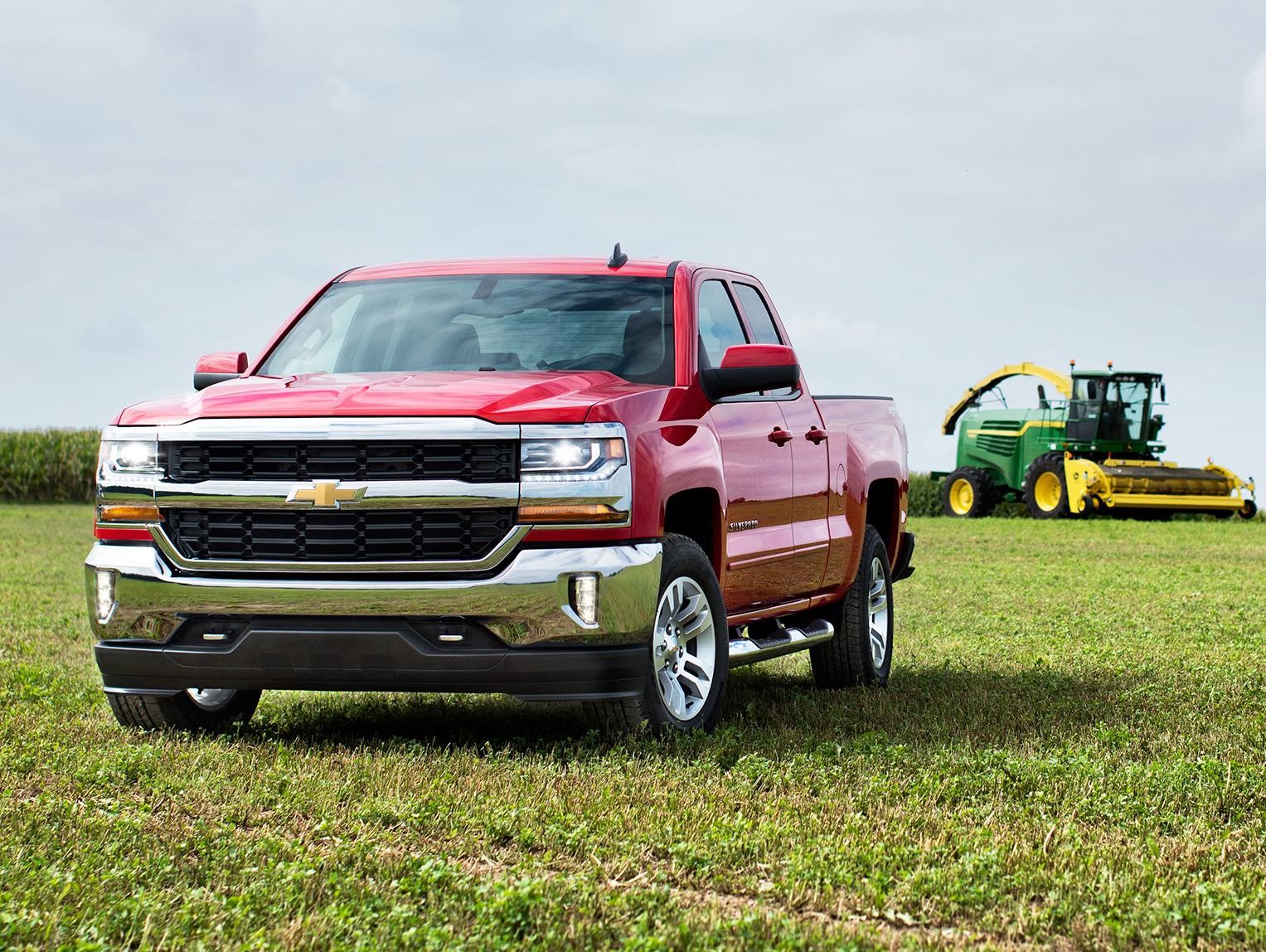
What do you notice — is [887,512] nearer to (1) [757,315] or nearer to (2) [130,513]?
(1) [757,315]

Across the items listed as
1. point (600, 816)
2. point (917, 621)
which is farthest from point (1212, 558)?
point (600, 816)

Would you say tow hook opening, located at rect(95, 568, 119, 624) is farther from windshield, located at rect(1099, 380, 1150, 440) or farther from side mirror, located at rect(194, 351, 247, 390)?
windshield, located at rect(1099, 380, 1150, 440)

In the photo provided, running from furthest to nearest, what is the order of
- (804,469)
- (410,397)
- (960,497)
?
(960,497) → (804,469) → (410,397)

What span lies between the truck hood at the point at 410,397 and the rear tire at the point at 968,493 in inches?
1492

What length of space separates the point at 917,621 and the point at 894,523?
3.94m

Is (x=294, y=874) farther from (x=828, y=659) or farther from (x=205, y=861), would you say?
(x=828, y=659)

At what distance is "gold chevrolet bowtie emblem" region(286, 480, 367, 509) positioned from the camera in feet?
23.4

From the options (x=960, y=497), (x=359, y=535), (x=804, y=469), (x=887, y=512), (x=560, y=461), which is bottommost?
(x=960, y=497)

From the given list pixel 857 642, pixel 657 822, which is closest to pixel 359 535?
pixel 657 822

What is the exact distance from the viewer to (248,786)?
6.70 meters

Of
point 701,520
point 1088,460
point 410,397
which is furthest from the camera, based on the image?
point 1088,460

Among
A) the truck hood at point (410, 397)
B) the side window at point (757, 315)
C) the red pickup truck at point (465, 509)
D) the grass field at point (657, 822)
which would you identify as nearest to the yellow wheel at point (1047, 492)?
the grass field at point (657, 822)

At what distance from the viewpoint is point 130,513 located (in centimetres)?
767

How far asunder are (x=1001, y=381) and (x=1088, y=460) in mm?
6750
